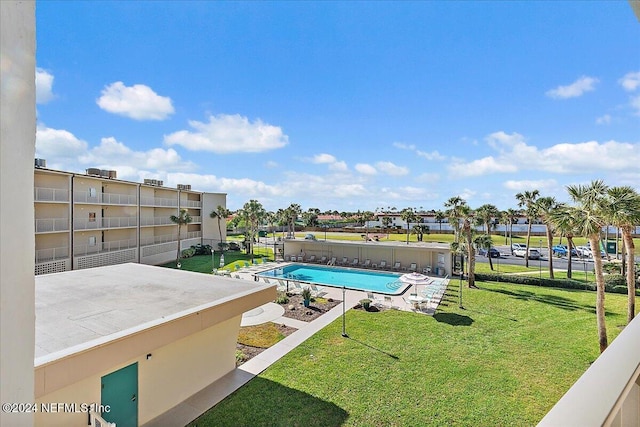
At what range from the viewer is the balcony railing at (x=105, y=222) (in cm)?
2570

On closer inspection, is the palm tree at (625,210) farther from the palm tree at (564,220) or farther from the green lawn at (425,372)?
the green lawn at (425,372)

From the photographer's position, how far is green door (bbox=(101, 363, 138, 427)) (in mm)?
7375

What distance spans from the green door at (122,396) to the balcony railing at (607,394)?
8939 mm

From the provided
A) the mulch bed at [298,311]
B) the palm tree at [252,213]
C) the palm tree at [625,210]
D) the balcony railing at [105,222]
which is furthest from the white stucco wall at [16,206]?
the palm tree at [252,213]

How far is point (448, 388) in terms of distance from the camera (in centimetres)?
984

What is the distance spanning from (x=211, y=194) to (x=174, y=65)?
110 feet

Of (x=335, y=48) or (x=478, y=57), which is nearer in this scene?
(x=478, y=57)

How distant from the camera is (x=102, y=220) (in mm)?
28125

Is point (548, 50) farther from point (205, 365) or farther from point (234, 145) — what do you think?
point (234, 145)

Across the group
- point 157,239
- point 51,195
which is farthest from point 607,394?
point 157,239

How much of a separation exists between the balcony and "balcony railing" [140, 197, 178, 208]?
58.3 inches

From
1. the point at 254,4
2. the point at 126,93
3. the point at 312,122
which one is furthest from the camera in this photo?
the point at 312,122

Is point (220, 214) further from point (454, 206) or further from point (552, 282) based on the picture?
point (552, 282)

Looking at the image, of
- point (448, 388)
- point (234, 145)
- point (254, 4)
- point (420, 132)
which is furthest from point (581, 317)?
point (234, 145)
